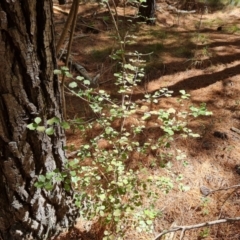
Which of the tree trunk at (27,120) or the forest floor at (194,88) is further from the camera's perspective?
the forest floor at (194,88)

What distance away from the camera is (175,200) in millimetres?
2721

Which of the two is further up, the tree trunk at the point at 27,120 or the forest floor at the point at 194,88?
the tree trunk at the point at 27,120

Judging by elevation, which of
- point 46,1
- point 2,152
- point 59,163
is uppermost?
point 46,1

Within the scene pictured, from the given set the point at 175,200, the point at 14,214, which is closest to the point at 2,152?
the point at 14,214

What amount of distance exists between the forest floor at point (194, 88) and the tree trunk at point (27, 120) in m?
0.46

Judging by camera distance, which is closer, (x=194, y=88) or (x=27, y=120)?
(x=27, y=120)

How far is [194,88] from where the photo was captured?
14.7ft

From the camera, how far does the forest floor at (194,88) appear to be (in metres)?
2.61

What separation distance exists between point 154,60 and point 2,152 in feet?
13.6

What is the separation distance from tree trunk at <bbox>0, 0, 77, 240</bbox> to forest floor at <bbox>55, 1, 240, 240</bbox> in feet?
1.51

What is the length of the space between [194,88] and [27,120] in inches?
137

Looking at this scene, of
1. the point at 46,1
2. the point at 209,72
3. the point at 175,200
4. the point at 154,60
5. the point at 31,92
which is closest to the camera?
the point at 46,1

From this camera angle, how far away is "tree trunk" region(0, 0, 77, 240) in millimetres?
1292

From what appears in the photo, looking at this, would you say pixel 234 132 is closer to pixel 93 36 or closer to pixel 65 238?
pixel 65 238
